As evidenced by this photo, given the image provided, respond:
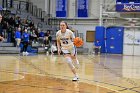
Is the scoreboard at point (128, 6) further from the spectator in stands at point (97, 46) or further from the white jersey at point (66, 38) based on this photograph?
Result: the white jersey at point (66, 38)

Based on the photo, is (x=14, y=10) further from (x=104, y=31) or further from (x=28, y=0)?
(x=104, y=31)

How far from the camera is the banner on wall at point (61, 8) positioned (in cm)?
3788

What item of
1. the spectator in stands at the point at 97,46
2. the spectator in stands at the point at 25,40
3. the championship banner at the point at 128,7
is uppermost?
the championship banner at the point at 128,7

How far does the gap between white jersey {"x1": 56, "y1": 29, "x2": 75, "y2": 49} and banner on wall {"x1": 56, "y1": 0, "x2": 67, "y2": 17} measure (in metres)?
26.3

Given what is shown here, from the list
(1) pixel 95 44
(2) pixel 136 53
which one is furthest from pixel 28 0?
(2) pixel 136 53

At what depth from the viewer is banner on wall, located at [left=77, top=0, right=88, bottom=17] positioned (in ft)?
122

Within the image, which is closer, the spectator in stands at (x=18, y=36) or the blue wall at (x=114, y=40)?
the spectator in stands at (x=18, y=36)

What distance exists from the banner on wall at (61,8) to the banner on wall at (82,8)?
140cm

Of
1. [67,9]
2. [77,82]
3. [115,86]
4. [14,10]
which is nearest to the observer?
[115,86]

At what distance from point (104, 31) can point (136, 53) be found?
3.90 metres

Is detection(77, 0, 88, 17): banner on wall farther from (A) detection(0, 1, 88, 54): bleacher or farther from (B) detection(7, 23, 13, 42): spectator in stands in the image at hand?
(B) detection(7, 23, 13, 42): spectator in stands

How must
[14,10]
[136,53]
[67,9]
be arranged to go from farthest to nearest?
1. [67,9]
2. [136,53]
3. [14,10]

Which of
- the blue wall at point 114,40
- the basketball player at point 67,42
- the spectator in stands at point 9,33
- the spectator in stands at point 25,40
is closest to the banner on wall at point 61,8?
the blue wall at point 114,40

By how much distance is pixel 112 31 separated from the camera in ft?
118
